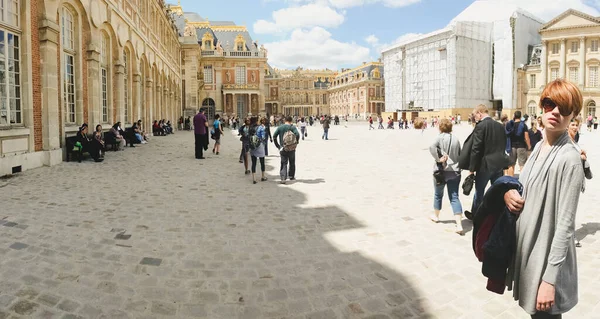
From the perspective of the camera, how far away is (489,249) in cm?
207

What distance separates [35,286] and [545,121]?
3831mm

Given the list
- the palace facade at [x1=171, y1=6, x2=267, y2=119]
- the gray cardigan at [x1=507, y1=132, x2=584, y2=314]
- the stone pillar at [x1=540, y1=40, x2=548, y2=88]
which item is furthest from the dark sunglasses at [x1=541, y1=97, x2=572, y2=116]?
the stone pillar at [x1=540, y1=40, x2=548, y2=88]

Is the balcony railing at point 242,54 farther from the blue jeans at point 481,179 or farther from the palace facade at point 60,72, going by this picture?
the blue jeans at point 481,179

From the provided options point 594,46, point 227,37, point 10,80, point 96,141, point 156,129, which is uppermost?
point 227,37

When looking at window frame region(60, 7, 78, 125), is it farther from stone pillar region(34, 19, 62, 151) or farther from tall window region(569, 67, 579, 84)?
tall window region(569, 67, 579, 84)

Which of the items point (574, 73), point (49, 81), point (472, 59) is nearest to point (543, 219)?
point (49, 81)

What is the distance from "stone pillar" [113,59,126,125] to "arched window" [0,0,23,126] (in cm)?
728

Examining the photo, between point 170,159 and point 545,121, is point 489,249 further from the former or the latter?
point 170,159

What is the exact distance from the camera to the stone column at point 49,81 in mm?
10477

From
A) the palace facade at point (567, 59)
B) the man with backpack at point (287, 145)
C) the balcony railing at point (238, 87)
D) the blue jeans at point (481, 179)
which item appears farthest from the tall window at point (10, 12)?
the palace facade at point (567, 59)

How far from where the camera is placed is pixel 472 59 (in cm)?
5494

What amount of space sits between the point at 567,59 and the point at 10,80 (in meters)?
60.9

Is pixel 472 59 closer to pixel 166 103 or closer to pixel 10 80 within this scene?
pixel 166 103

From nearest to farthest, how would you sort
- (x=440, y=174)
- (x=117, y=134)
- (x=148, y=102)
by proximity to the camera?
1. (x=440, y=174)
2. (x=117, y=134)
3. (x=148, y=102)
